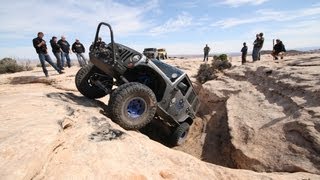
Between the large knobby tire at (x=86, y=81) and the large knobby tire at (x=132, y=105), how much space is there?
5.98 feet

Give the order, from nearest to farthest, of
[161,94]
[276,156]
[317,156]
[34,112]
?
[34,112]
[317,156]
[276,156]
[161,94]

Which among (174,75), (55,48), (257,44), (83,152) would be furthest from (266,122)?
(257,44)

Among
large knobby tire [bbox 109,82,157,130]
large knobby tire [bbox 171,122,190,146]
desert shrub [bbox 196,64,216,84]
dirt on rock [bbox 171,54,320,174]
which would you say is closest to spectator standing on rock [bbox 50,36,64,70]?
dirt on rock [bbox 171,54,320,174]

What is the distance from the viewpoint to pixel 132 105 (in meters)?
6.30

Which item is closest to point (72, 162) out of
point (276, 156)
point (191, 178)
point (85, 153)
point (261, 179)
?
point (85, 153)

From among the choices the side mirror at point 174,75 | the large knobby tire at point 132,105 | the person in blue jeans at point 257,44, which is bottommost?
the large knobby tire at point 132,105

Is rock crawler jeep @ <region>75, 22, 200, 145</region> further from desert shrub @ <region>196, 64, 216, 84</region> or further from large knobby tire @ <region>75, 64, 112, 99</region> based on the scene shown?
desert shrub @ <region>196, 64, 216, 84</region>

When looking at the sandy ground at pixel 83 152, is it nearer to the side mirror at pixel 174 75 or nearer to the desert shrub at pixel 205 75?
the side mirror at pixel 174 75

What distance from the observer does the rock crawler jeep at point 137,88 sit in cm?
606

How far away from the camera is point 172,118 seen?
24.5ft

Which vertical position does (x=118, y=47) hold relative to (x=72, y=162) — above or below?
above

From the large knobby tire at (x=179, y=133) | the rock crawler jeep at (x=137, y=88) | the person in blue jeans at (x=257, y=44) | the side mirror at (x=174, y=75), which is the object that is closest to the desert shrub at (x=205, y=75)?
the person in blue jeans at (x=257, y=44)

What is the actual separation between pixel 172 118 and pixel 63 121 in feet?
10.5

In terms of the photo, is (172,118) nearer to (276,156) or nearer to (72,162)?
(276,156)
